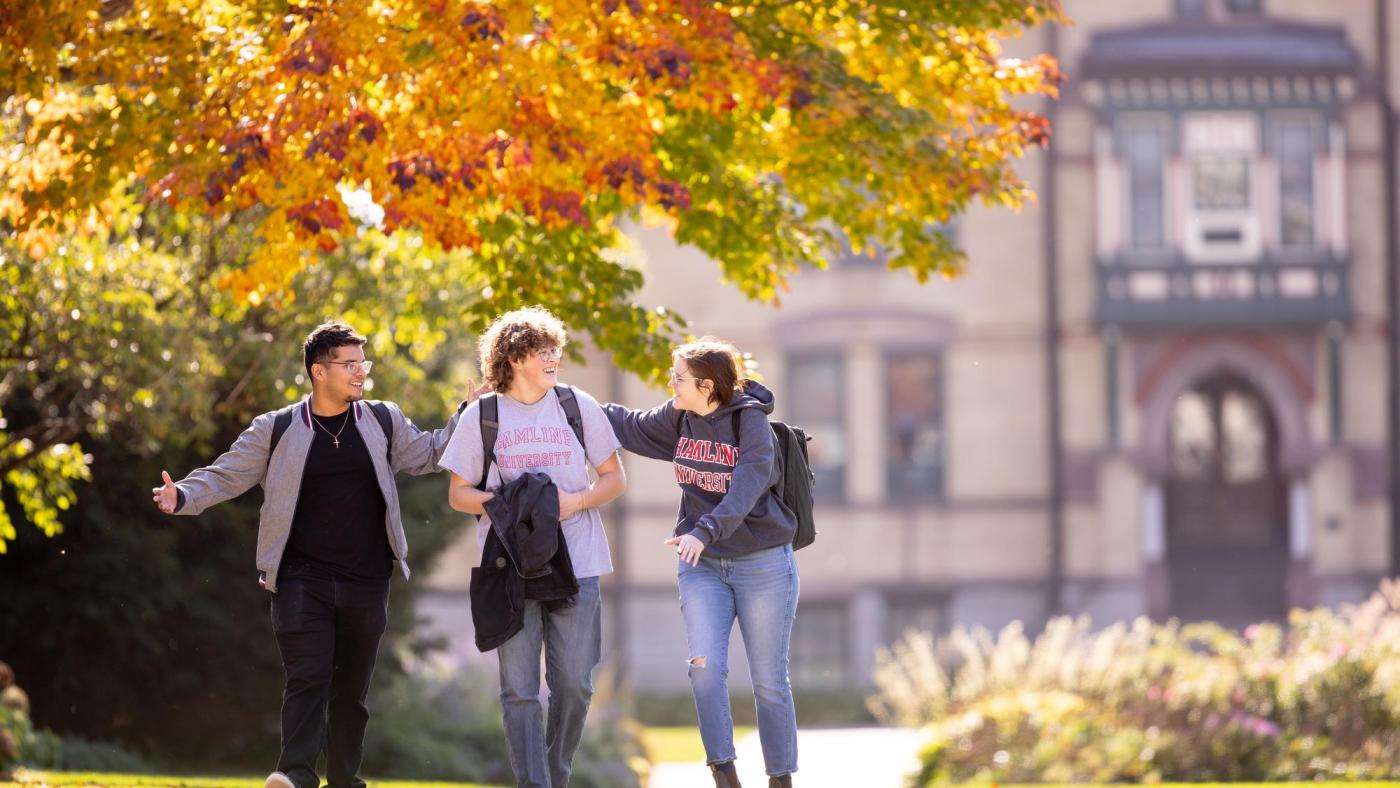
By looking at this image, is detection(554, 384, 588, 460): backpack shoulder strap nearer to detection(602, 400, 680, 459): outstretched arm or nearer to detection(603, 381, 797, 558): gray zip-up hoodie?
detection(602, 400, 680, 459): outstretched arm

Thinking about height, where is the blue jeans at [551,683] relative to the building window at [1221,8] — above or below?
below

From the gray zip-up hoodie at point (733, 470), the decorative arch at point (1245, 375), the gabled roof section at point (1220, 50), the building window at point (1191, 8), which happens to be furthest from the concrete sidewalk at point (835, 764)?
the building window at point (1191, 8)

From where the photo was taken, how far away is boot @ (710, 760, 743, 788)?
6754 millimetres

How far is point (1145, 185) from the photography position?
82.9 ft

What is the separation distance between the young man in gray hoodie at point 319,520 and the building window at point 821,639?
19.0m

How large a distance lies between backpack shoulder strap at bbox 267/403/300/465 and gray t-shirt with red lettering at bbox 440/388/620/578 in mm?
634

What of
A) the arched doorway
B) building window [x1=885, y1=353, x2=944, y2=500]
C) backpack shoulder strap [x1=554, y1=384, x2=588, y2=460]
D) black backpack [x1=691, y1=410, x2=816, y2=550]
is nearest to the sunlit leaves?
backpack shoulder strap [x1=554, y1=384, x2=588, y2=460]

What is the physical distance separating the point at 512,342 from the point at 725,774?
1.80m

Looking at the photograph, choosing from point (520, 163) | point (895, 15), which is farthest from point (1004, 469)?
point (520, 163)

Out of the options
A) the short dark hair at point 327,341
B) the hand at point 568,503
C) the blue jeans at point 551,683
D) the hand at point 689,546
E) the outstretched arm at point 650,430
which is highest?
the short dark hair at point 327,341

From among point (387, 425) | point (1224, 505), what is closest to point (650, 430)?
point (387, 425)

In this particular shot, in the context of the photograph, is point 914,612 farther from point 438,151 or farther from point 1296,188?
point 438,151

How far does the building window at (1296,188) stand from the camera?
82.8ft

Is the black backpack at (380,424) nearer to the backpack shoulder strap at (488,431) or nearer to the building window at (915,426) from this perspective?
the backpack shoulder strap at (488,431)
